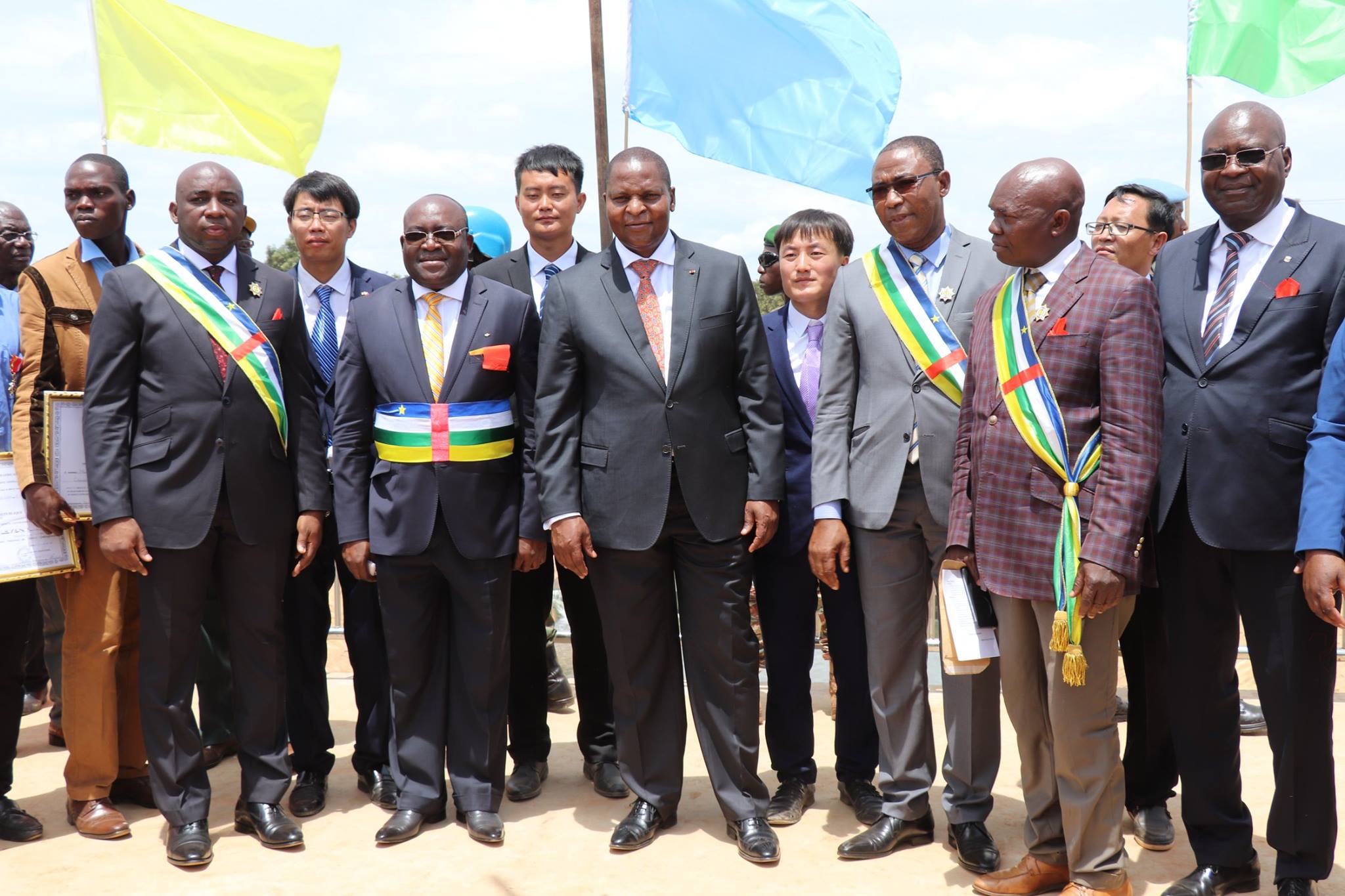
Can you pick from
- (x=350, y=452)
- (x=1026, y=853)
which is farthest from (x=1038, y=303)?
(x=350, y=452)

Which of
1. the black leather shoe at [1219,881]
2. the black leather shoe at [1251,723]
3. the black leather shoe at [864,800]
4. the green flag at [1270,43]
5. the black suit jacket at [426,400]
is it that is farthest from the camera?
the green flag at [1270,43]

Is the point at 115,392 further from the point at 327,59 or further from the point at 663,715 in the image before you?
the point at 327,59

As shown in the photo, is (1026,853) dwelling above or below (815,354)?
below

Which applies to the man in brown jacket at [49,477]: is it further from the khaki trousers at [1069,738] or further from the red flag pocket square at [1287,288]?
the red flag pocket square at [1287,288]

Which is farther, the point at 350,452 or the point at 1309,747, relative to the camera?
the point at 350,452

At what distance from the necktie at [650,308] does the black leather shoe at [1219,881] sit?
94.9 inches

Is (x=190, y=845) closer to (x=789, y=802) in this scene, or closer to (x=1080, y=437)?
(x=789, y=802)

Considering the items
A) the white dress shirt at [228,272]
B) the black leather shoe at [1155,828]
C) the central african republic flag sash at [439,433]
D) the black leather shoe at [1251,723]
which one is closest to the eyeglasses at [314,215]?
the white dress shirt at [228,272]

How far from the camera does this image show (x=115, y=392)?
4.18m

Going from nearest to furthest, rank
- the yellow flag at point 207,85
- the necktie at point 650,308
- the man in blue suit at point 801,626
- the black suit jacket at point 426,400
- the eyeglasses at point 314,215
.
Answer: the necktie at point 650,308
the black suit jacket at point 426,400
the man in blue suit at point 801,626
the eyeglasses at point 314,215
the yellow flag at point 207,85

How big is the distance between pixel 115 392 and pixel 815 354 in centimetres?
268

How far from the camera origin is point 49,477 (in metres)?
4.34

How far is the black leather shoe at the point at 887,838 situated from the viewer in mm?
4129

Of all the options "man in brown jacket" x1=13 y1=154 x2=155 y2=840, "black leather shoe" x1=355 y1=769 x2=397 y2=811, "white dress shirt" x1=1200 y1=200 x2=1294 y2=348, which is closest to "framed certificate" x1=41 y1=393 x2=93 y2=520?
"man in brown jacket" x1=13 y1=154 x2=155 y2=840
